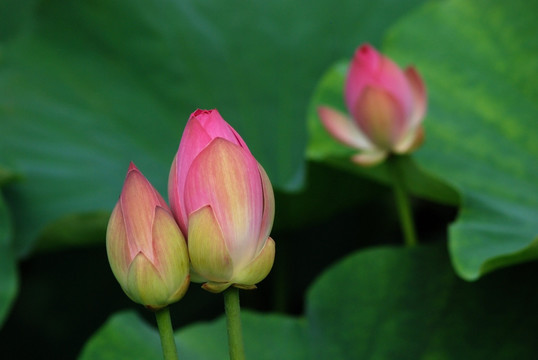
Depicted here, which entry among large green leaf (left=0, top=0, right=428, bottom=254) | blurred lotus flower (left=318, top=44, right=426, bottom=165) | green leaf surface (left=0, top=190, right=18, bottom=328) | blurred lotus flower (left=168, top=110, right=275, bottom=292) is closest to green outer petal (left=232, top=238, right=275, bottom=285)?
blurred lotus flower (left=168, top=110, right=275, bottom=292)

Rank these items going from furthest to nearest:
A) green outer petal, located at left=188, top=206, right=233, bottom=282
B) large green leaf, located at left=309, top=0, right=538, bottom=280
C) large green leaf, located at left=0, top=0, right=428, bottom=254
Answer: large green leaf, located at left=0, top=0, right=428, bottom=254 < large green leaf, located at left=309, top=0, right=538, bottom=280 < green outer petal, located at left=188, top=206, right=233, bottom=282

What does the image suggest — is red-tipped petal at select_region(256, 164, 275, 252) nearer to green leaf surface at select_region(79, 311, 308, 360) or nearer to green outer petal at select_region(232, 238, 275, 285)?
green outer petal at select_region(232, 238, 275, 285)

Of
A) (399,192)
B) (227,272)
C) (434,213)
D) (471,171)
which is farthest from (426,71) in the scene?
(227,272)

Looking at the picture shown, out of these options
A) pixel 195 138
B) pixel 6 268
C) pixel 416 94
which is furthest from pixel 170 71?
pixel 195 138

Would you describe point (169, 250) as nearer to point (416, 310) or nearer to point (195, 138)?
point (195, 138)

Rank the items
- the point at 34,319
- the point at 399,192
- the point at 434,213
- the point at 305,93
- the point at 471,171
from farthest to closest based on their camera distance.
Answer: the point at 434,213, the point at 34,319, the point at 305,93, the point at 471,171, the point at 399,192

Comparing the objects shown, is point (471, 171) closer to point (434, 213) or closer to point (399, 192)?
point (399, 192)

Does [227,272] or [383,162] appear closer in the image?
[227,272]
